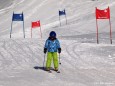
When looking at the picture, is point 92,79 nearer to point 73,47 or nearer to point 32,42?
point 73,47

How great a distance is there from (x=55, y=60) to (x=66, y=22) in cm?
2837

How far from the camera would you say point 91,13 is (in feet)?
141

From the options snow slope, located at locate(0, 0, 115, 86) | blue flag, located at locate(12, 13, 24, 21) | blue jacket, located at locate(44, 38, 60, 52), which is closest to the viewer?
snow slope, located at locate(0, 0, 115, 86)

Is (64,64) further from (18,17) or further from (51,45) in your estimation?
(18,17)

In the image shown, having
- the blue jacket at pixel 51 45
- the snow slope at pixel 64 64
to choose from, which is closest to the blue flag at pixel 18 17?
the snow slope at pixel 64 64

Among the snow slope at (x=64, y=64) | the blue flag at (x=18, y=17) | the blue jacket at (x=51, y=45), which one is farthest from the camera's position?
the blue flag at (x=18, y=17)

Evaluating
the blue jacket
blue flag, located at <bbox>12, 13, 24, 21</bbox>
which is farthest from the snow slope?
blue flag, located at <bbox>12, 13, 24, 21</bbox>

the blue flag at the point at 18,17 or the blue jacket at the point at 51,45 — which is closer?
the blue jacket at the point at 51,45

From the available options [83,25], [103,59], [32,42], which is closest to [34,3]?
Result: [83,25]

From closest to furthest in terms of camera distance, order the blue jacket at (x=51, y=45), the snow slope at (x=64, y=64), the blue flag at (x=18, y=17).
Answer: the snow slope at (x=64, y=64) → the blue jacket at (x=51, y=45) → the blue flag at (x=18, y=17)

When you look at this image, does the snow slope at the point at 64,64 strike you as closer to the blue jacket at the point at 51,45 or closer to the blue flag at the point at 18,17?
the blue jacket at the point at 51,45

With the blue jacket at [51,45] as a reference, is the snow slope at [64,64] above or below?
below

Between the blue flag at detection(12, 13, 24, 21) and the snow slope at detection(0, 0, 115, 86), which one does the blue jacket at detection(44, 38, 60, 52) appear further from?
the blue flag at detection(12, 13, 24, 21)

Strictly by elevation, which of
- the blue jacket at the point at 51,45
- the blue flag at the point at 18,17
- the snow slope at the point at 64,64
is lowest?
the snow slope at the point at 64,64
